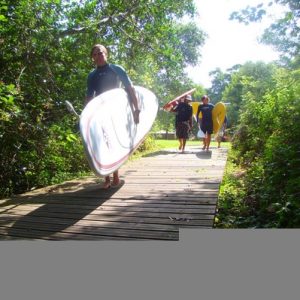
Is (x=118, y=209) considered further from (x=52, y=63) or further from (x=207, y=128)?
(x=207, y=128)

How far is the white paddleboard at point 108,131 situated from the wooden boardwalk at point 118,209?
13.6 inches

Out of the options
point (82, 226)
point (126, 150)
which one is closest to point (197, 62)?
point (126, 150)

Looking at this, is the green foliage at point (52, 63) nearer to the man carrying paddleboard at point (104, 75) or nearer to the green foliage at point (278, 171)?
the man carrying paddleboard at point (104, 75)

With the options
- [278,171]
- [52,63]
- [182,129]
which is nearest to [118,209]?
[278,171]

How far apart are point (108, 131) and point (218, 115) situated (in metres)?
5.83

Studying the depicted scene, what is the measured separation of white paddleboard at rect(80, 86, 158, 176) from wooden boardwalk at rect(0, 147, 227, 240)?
0.35m

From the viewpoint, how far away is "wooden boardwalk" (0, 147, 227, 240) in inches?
105

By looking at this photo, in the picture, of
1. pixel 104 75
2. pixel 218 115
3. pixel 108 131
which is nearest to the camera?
pixel 104 75

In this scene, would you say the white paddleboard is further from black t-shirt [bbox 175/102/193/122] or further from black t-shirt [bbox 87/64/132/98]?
black t-shirt [bbox 175/102/193/122]

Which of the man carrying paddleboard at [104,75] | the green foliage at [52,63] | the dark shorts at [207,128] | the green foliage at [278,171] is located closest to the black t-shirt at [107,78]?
the man carrying paddleboard at [104,75]

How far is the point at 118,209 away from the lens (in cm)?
327

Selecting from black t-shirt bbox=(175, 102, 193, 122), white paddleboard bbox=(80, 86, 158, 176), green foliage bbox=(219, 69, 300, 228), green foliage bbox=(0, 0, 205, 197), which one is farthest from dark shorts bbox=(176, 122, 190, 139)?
green foliage bbox=(219, 69, 300, 228)

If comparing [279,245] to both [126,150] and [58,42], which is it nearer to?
[126,150]

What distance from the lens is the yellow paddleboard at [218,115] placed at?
30.9ft
